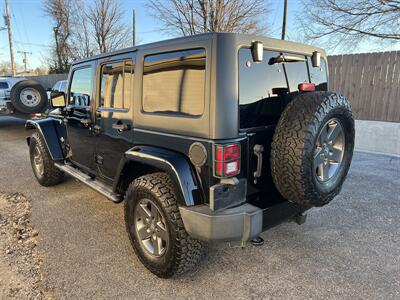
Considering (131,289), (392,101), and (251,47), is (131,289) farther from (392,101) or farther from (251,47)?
(392,101)

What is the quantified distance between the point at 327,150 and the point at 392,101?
608cm

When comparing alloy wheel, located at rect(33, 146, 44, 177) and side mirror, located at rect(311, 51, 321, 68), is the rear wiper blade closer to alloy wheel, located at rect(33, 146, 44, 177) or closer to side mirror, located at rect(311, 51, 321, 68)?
side mirror, located at rect(311, 51, 321, 68)

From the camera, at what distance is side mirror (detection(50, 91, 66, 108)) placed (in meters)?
4.14

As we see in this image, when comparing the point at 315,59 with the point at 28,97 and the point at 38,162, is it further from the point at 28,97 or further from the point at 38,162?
the point at 28,97

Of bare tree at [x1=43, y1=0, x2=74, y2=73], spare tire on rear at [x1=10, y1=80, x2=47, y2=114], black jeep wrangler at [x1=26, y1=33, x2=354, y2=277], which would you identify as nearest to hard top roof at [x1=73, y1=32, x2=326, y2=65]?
black jeep wrangler at [x1=26, y1=33, x2=354, y2=277]

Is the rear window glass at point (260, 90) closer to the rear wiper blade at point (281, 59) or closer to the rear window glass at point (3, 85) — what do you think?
the rear wiper blade at point (281, 59)

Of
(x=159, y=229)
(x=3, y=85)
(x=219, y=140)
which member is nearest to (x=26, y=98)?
(x=3, y=85)

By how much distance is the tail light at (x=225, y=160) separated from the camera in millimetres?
2043

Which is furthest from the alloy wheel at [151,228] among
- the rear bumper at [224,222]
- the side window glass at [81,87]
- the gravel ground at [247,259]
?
the side window glass at [81,87]

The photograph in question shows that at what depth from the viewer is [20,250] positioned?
2930 millimetres

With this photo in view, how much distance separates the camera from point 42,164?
4.63 metres

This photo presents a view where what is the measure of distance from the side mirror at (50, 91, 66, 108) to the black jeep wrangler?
1632 mm

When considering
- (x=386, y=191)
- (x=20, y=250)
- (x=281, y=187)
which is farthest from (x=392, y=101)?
(x=20, y=250)

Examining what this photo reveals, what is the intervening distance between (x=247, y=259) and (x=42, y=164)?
141 inches
